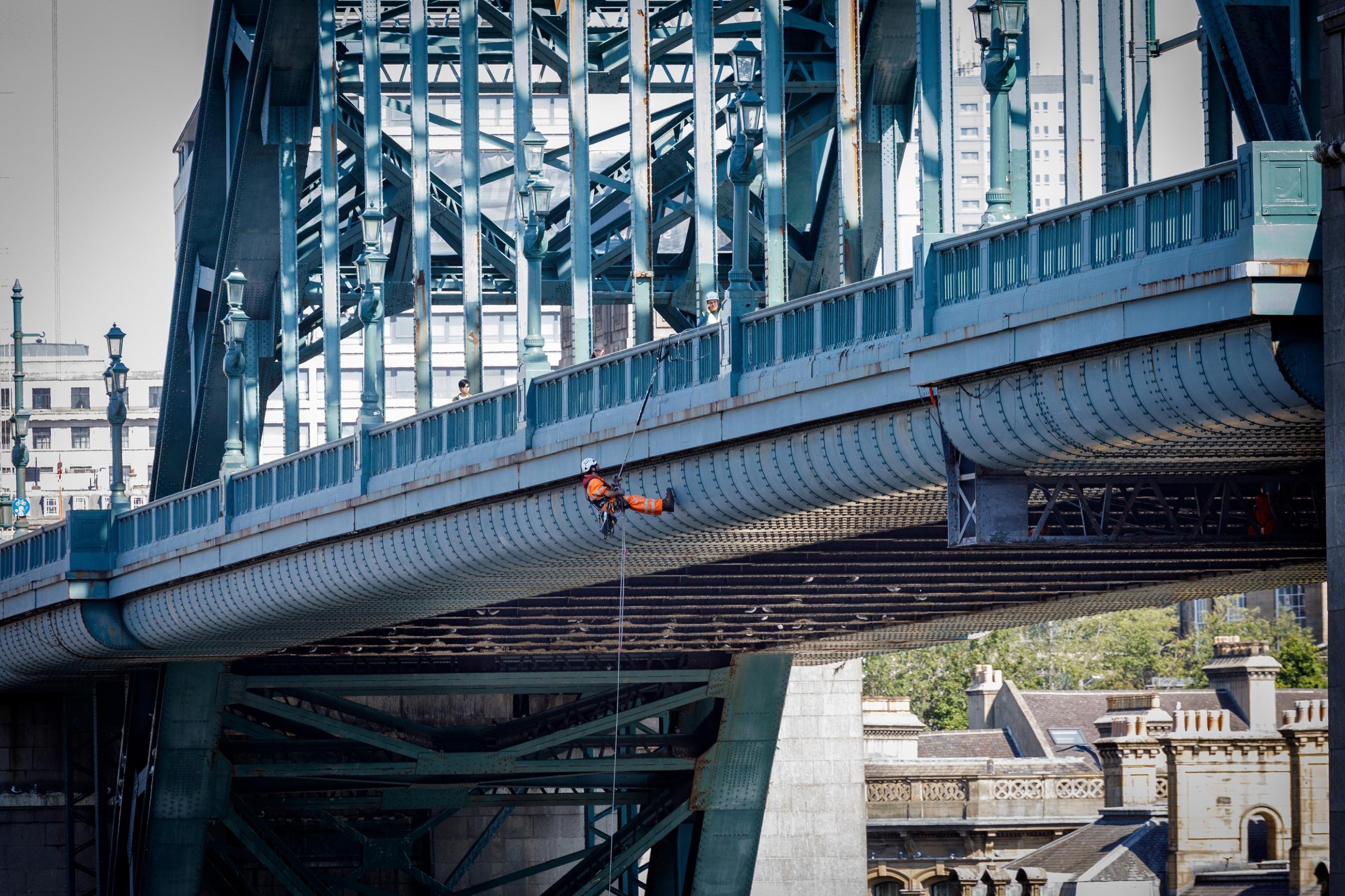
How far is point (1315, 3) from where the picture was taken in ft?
80.0

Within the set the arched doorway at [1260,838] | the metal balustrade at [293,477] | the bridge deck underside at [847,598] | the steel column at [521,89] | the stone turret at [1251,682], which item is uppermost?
the steel column at [521,89]

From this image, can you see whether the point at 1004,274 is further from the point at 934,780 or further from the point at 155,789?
the point at 934,780

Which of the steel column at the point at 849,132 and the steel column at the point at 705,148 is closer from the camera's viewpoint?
the steel column at the point at 849,132

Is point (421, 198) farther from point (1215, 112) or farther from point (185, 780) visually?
point (1215, 112)

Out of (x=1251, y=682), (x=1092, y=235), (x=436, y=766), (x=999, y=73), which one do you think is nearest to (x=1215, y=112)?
(x=999, y=73)

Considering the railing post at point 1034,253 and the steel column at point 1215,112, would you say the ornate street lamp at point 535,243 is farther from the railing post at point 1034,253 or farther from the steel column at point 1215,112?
the railing post at point 1034,253

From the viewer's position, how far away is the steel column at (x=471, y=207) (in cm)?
4234

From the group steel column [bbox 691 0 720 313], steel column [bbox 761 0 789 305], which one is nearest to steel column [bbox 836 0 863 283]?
steel column [bbox 761 0 789 305]

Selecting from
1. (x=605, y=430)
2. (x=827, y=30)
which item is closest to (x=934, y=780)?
(x=827, y=30)

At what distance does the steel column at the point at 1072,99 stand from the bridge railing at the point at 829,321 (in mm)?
1912

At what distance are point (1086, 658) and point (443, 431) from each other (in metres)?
112

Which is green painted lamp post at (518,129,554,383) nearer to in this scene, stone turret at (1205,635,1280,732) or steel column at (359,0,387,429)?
steel column at (359,0,387,429)

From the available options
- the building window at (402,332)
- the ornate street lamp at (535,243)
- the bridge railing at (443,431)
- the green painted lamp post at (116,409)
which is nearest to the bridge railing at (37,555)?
the green painted lamp post at (116,409)

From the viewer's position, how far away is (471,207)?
43.0 meters
